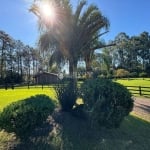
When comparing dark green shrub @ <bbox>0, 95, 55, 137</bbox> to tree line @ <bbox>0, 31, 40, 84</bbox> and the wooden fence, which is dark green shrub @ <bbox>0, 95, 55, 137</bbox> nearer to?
the wooden fence

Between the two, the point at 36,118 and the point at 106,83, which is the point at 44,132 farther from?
the point at 106,83

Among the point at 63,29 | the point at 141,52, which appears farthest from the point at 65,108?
the point at 141,52

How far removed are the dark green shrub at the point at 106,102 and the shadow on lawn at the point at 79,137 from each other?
1.33 ft

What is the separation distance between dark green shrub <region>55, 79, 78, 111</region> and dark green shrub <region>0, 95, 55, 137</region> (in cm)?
241

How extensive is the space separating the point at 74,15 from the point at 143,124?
433 inches

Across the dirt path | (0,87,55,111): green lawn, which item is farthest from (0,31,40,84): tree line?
the dirt path

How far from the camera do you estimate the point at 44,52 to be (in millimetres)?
20391

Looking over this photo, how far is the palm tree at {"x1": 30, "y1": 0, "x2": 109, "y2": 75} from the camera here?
1792cm

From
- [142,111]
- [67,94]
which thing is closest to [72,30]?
[142,111]

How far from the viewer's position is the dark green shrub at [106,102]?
7.93m

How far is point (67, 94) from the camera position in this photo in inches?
382

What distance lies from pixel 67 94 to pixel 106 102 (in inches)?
80.7

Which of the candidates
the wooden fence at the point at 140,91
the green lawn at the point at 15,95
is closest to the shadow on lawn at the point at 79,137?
the green lawn at the point at 15,95

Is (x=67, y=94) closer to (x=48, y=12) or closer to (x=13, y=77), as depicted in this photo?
(x=48, y=12)
